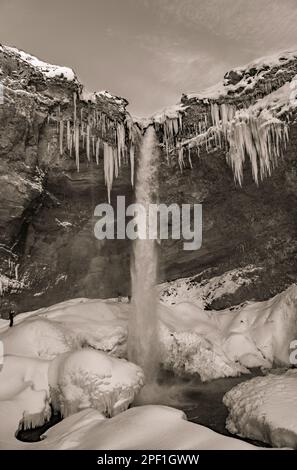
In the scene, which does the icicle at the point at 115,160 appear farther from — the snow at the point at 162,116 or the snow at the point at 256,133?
the snow at the point at 256,133

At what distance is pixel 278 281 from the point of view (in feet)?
73.5

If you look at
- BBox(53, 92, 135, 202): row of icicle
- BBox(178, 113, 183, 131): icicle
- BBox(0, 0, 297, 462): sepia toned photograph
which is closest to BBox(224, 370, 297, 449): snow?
BBox(0, 0, 297, 462): sepia toned photograph

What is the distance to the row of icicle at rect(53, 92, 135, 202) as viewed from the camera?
21266 mm

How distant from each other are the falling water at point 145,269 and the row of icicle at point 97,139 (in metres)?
1.37

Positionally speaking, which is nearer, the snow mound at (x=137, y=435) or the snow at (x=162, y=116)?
the snow mound at (x=137, y=435)

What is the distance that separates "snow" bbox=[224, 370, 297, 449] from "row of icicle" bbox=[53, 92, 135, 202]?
1348cm

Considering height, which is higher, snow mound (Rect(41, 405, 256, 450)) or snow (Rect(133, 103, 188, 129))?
snow (Rect(133, 103, 188, 129))

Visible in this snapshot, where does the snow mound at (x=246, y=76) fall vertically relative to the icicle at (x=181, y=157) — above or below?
above

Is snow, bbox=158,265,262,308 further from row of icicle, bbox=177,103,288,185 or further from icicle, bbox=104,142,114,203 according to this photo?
icicle, bbox=104,142,114,203

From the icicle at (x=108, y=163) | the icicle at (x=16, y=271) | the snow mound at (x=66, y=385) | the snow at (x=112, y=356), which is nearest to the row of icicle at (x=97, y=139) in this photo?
the icicle at (x=108, y=163)

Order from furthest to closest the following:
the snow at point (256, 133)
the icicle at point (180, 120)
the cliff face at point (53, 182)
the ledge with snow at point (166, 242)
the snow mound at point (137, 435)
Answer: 1. the icicle at point (180, 120)
2. the snow at point (256, 133)
3. the cliff face at point (53, 182)
4. the ledge with snow at point (166, 242)
5. the snow mound at point (137, 435)

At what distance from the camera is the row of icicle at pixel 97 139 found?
837 inches

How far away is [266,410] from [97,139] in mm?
16640
